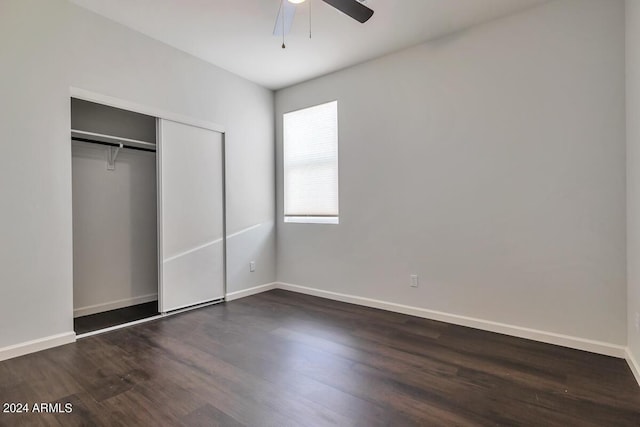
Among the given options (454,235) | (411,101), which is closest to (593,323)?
(454,235)

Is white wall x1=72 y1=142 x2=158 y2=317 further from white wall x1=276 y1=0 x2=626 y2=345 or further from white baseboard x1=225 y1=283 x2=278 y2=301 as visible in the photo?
white wall x1=276 y1=0 x2=626 y2=345

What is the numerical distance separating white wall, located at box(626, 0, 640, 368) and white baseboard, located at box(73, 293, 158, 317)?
181 inches

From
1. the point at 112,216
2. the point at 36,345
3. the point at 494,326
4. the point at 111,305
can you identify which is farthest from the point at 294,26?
the point at 111,305

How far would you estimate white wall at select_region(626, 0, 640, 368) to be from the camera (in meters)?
2.06

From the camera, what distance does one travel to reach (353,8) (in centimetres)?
215

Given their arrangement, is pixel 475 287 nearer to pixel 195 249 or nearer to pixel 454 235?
pixel 454 235

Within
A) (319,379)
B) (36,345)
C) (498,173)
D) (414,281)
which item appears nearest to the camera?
(319,379)

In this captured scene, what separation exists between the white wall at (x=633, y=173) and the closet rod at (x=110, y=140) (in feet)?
13.9

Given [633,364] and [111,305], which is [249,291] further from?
[633,364]

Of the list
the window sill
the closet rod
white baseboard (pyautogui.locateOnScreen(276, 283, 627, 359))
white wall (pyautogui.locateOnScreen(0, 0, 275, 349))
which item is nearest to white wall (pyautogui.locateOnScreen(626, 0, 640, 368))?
white baseboard (pyautogui.locateOnScreen(276, 283, 627, 359))

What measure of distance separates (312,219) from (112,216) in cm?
232

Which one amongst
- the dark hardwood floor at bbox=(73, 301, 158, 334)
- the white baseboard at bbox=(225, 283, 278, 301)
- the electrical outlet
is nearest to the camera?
the dark hardwood floor at bbox=(73, 301, 158, 334)

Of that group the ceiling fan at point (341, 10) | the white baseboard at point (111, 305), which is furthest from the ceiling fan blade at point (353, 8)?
the white baseboard at point (111, 305)

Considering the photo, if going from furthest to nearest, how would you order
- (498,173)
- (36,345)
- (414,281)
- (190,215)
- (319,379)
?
(190,215)
(414,281)
(498,173)
(36,345)
(319,379)
